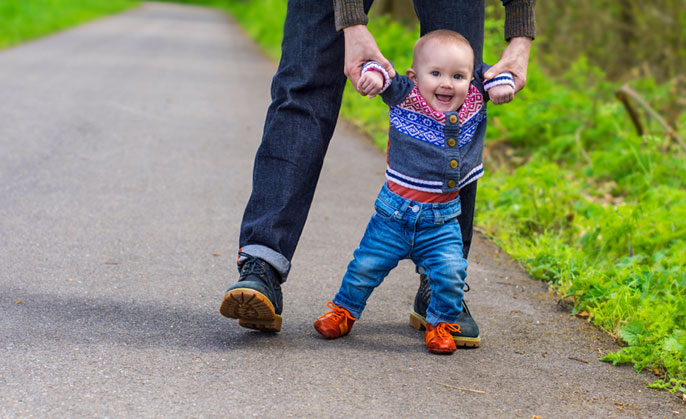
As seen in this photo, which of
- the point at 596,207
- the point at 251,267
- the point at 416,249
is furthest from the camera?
the point at 596,207

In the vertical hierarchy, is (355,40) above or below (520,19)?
below

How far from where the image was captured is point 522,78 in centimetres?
245

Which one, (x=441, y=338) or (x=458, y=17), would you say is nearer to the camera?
(x=441, y=338)

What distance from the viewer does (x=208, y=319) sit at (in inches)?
104

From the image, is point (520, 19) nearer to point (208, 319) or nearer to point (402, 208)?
point (402, 208)

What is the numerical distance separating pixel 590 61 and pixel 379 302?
30.8 feet

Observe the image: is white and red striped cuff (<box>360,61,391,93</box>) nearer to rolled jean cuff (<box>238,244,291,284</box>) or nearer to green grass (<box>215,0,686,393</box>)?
rolled jean cuff (<box>238,244,291,284</box>)

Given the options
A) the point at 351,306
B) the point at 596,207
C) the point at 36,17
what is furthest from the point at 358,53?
the point at 36,17

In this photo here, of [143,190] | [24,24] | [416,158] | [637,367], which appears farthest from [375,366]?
[24,24]

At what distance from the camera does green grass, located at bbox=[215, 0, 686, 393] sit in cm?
288

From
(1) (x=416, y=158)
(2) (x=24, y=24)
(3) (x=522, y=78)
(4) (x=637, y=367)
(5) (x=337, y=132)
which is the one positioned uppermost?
(3) (x=522, y=78)

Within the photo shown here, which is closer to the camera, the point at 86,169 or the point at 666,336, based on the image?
the point at 666,336

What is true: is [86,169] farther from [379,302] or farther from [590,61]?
[590,61]

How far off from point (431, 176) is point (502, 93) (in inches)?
12.9
